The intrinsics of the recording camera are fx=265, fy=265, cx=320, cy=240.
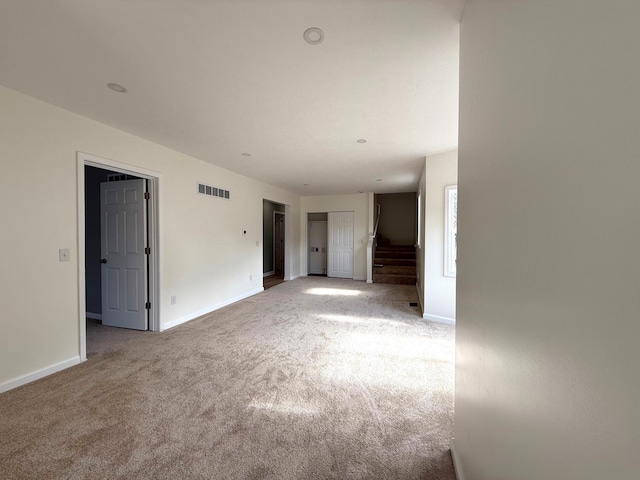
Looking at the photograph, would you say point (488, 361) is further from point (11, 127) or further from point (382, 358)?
point (11, 127)

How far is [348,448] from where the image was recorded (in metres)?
1.62

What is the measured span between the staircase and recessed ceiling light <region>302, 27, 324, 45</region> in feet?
20.2

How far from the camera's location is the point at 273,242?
8789 mm

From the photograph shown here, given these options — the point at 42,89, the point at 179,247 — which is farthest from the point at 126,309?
the point at 42,89

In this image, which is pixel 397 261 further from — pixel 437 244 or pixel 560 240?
pixel 560 240

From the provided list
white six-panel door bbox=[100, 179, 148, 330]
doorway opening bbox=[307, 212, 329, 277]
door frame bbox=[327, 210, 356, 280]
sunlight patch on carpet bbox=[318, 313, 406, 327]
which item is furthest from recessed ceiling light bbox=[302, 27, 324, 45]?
doorway opening bbox=[307, 212, 329, 277]

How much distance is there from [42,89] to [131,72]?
3.10 ft

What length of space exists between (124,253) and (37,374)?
167cm

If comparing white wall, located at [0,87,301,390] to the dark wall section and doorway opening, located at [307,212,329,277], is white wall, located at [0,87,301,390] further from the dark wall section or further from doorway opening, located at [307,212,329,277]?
the dark wall section

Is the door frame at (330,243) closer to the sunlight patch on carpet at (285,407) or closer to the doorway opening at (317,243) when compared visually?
the doorway opening at (317,243)

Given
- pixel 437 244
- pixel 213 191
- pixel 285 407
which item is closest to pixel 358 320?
pixel 437 244

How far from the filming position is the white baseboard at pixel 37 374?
7.27 ft

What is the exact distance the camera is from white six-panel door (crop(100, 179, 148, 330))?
11.8 ft

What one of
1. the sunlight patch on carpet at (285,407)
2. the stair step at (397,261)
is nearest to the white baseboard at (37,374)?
the sunlight patch on carpet at (285,407)
